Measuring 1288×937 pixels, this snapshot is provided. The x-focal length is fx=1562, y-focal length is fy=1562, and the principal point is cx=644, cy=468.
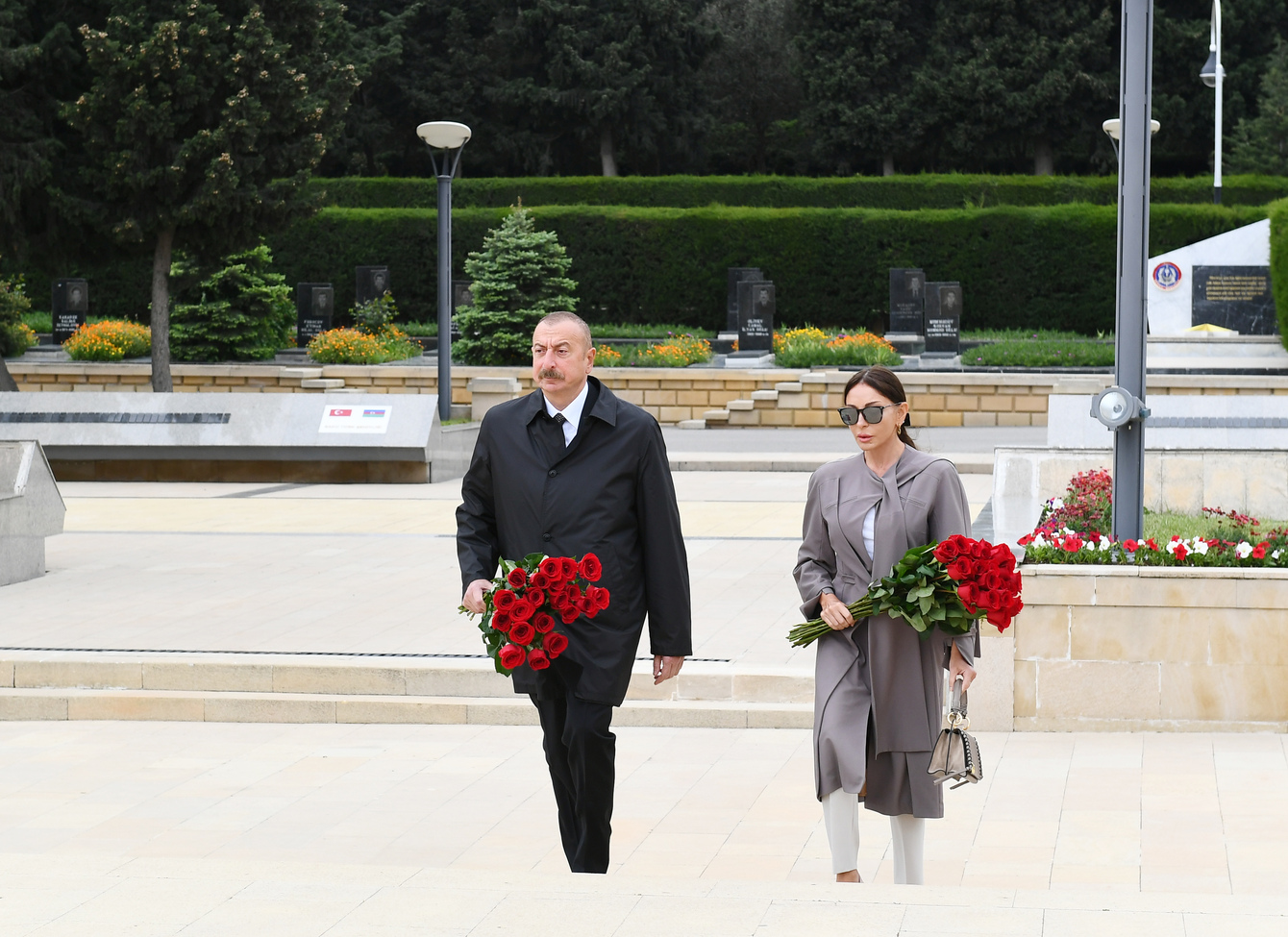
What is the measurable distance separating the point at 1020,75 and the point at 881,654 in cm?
4443

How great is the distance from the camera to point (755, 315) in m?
27.8

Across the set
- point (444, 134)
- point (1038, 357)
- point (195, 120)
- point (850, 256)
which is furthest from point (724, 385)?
point (195, 120)

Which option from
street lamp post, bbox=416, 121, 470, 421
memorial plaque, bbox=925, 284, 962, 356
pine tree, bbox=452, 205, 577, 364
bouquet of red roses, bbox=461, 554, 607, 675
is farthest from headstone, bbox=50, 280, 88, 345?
bouquet of red roses, bbox=461, 554, 607, 675

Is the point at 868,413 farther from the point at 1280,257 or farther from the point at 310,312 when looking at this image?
the point at 310,312

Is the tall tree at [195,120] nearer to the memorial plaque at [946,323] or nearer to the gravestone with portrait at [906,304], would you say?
the memorial plaque at [946,323]

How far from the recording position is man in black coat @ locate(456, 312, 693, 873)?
4.23 m

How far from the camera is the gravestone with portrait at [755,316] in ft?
90.6

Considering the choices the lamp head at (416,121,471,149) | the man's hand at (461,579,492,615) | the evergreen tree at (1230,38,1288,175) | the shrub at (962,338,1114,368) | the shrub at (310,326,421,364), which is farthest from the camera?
the evergreen tree at (1230,38,1288,175)

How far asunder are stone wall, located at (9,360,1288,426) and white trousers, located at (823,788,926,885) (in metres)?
18.0

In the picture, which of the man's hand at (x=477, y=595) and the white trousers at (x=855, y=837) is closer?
the man's hand at (x=477, y=595)

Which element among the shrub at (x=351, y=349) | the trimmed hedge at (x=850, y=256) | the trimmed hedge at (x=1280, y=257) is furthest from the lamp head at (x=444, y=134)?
the trimmed hedge at (x=1280, y=257)

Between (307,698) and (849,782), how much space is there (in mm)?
3503

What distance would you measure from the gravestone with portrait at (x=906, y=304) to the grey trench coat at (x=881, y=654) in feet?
83.9

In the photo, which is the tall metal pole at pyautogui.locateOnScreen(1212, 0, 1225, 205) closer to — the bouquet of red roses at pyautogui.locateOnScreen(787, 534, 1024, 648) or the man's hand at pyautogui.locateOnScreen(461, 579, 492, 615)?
the bouquet of red roses at pyautogui.locateOnScreen(787, 534, 1024, 648)
